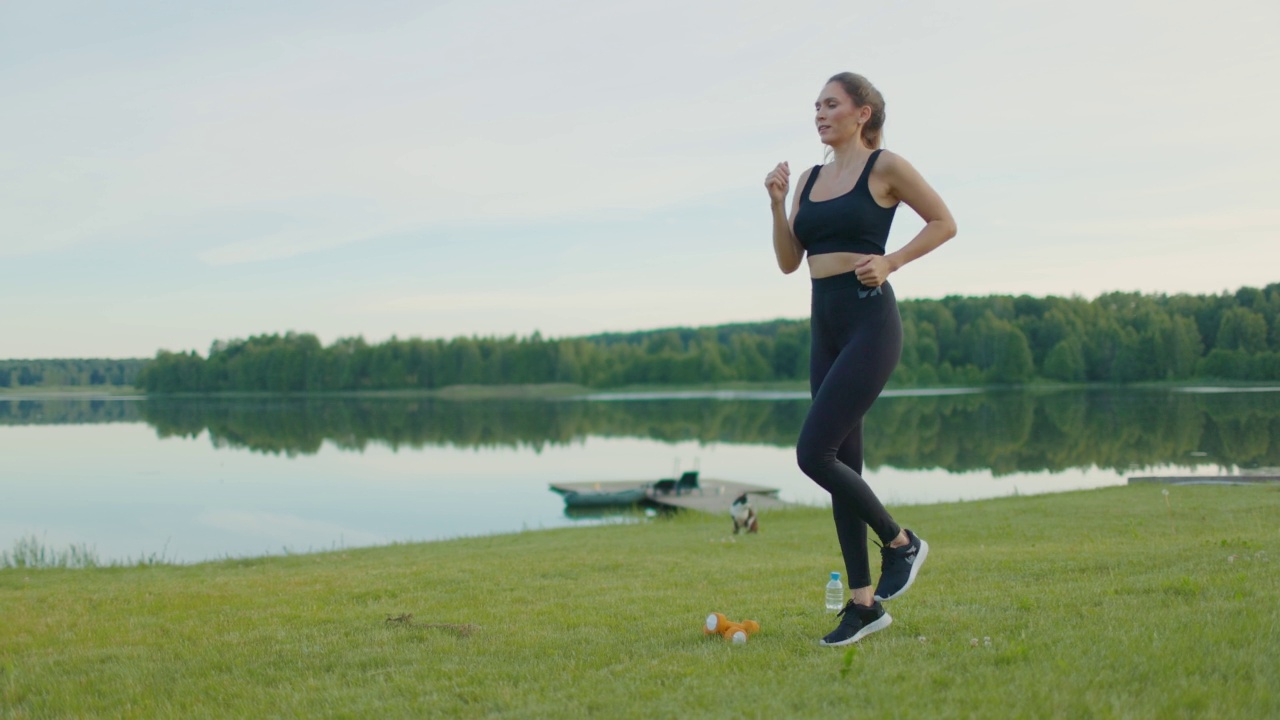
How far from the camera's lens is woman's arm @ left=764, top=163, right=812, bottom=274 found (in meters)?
4.58

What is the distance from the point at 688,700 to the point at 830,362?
1.67 metres

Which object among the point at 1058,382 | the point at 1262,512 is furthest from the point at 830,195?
the point at 1058,382

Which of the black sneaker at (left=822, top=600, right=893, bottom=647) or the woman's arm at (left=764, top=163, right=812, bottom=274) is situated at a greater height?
the woman's arm at (left=764, top=163, right=812, bottom=274)

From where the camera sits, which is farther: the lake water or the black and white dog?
the lake water

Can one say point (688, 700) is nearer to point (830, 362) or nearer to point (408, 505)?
point (830, 362)

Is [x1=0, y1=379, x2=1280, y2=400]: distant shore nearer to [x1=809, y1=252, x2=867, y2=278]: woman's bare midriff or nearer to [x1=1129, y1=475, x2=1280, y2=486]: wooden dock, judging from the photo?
[x1=1129, y1=475, x2=1280, y2=486]: wooden dock

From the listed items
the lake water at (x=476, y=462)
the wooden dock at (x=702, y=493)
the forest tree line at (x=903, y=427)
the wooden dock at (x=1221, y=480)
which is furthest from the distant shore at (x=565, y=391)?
the wooden dock at (x=1221, y=480)

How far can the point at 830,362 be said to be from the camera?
444 cm

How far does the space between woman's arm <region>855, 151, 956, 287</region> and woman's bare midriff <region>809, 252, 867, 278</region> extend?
0.10 meters

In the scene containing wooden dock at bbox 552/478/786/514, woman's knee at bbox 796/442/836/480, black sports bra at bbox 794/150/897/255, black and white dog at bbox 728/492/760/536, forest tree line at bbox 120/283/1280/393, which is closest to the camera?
woman's knee at bbox 796/442/836/480

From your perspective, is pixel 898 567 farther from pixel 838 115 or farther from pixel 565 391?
pixel 565 391

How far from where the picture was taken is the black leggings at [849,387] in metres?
4.13

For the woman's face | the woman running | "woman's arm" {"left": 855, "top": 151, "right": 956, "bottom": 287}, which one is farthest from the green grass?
the woman's face

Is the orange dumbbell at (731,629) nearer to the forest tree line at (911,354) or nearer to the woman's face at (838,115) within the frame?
the woman's face at (838,115)
